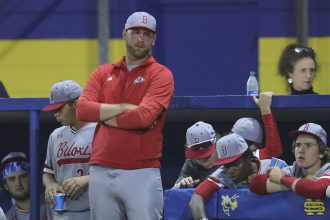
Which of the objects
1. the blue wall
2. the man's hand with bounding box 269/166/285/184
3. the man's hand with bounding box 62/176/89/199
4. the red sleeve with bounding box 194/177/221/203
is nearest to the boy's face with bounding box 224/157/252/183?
the red sleeve with bounding box 194/177/221/203

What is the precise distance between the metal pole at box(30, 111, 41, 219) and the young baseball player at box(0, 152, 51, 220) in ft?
1.86

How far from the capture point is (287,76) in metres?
6.41

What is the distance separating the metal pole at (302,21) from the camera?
10859 millimetres

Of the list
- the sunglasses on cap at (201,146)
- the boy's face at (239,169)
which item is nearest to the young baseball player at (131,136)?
the boy's face at (239,169)

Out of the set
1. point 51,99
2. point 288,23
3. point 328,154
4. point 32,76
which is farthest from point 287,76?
point 32,76

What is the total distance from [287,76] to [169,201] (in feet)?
4.89

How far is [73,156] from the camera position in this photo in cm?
596

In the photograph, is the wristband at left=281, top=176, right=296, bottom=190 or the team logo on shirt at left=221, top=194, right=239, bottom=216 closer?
the wristband at left=281, top=176, right=296, bottom=190

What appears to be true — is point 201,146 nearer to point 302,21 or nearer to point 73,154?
point 73,154

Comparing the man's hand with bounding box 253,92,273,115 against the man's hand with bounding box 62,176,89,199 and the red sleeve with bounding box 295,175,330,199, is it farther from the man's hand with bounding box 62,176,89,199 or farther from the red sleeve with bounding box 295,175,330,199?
the man's hand with bounding box 62,176,89,199

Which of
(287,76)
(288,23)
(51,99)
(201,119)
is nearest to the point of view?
(51,99)

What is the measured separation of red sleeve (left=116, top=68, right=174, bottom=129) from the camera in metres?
5.12

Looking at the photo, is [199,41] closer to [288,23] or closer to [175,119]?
[288,23]

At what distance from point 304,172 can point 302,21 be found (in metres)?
5.78
